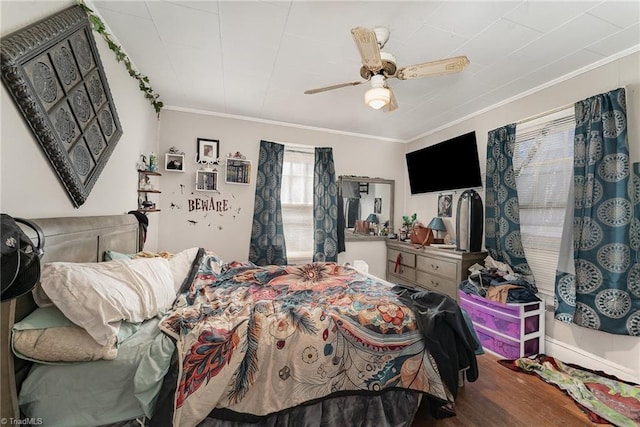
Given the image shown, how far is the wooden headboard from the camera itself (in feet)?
3.13

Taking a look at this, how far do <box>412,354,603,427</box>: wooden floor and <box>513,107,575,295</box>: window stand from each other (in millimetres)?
974

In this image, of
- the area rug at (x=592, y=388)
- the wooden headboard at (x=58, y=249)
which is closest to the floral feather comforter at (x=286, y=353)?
the wooden headboard at (x=58, y=249)

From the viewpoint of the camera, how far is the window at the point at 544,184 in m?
2.37

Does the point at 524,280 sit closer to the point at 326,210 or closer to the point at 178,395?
the point at 326,210

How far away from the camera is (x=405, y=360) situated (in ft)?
4.86

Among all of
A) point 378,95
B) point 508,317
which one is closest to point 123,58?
point 378,95

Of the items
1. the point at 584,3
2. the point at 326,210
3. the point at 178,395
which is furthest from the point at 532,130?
the point at 178,395

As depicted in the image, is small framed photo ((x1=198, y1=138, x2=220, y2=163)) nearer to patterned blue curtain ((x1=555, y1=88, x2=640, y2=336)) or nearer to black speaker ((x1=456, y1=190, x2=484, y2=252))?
black speaker ((x1=456, y1=190, x2=484, y2=252))

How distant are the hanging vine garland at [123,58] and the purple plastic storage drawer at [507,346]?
3.94 metres

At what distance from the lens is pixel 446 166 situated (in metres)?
3.48

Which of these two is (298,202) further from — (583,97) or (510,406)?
(583,97)

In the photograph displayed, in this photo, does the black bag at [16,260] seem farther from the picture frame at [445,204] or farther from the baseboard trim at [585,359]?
the picture frame at [445,204]

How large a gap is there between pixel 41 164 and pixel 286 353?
1498 mm

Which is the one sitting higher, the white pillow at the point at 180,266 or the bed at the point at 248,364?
the white pillow at the point at 180,266
